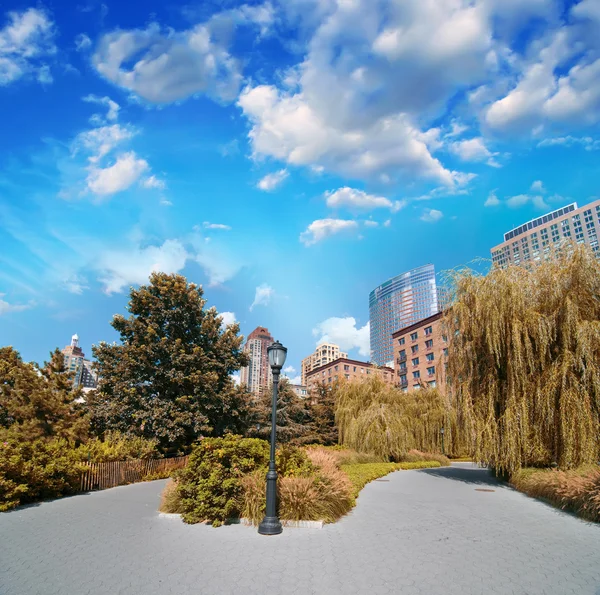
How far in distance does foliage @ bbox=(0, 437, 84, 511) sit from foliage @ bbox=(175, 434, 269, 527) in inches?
165

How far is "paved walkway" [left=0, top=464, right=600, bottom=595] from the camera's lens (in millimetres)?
4605

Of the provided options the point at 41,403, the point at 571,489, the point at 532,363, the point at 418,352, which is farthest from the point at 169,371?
the point at 418,352

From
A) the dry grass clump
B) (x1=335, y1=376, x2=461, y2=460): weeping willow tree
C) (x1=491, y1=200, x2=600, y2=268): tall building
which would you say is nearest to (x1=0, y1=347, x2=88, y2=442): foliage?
the dry grass clump

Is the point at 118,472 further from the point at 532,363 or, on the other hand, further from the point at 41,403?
the point at 532,363

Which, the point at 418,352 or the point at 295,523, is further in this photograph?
the point at 418,352

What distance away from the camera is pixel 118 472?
1451 centimetres

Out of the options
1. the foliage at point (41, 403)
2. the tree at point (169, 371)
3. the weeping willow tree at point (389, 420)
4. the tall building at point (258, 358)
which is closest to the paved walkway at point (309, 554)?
the foliage at point (41, 403)

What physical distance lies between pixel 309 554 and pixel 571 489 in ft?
21.5

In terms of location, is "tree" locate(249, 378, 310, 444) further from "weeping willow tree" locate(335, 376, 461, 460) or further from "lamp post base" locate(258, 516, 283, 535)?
"lamp post base" locate(258, 516, 283, 535)

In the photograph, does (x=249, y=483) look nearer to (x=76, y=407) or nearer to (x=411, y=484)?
(x=411, y=484)

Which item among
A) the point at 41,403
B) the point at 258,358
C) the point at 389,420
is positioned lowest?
the point at 389,420

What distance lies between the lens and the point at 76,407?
65.1ft

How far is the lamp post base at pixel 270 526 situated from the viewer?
6898 millimetres

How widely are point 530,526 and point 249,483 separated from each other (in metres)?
5.48
